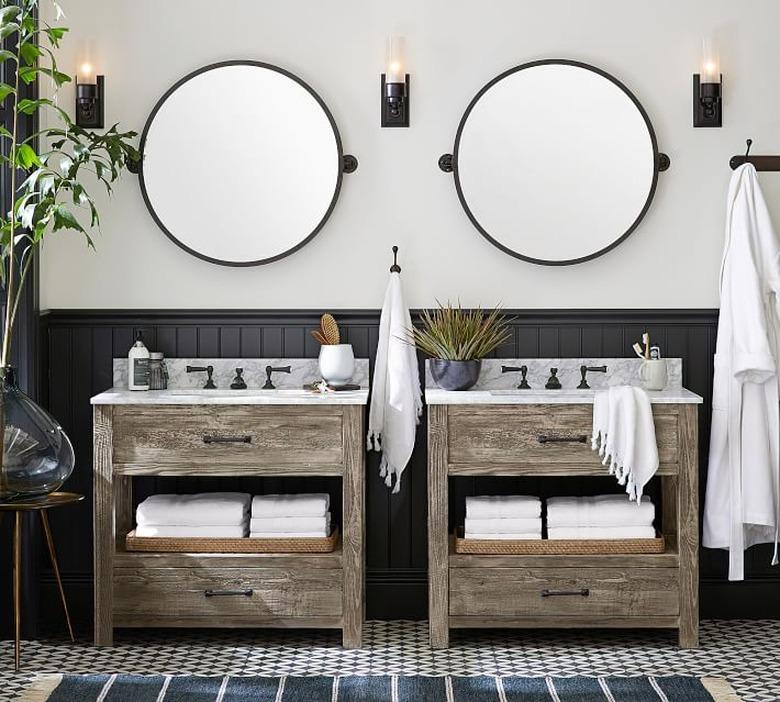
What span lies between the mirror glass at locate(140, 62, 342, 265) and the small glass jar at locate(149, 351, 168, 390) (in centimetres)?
49

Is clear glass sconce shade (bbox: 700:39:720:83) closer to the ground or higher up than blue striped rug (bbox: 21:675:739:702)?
higher up

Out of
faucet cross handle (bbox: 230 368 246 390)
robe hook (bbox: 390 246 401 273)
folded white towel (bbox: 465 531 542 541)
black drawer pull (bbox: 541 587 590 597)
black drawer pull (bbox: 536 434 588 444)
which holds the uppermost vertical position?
robe hook (bbox: 390 246 401 273)

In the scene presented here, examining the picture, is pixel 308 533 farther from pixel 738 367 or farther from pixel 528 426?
pixel 738 367

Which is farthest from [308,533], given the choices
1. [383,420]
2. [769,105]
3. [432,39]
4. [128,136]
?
[769,105]

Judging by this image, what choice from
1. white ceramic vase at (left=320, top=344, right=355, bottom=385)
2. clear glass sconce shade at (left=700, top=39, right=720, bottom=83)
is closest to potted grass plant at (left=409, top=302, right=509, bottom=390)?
white ceramic vase at (left=320, top=344, right=355, bottom=385)

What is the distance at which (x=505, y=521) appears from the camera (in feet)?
11.7

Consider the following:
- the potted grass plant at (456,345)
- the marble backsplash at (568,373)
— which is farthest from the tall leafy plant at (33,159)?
the marble backsplash at (568,373)

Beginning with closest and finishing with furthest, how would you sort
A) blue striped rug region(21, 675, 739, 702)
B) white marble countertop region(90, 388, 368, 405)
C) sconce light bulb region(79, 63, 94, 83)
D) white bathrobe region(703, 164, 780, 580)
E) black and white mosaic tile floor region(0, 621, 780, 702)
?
1. blue striped rug region(21, 675, 739, 702)
2. black and white mosaic tile floor region(0, 621, 780, 702)
3. white marble countertop region(90, 388, 368, 405)
4. white bathrobe region(703, 164, 780, 580)
5. sconce light bulb region(79, 63, 94, 83)

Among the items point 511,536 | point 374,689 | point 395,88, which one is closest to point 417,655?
point 374,689

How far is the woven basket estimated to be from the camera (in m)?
3.53

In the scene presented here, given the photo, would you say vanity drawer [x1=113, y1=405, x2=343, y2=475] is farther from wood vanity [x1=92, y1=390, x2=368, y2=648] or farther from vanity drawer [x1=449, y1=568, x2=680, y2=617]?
vanity drawer [x1=449, y1=568, x2=680, y2=617]

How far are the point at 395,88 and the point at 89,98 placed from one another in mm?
1076

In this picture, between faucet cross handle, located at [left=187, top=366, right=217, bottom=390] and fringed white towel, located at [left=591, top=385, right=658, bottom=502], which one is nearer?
fringed white towel, located at [left=591, top=385, right=658, bottom=502]

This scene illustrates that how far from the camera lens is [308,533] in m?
3.56
